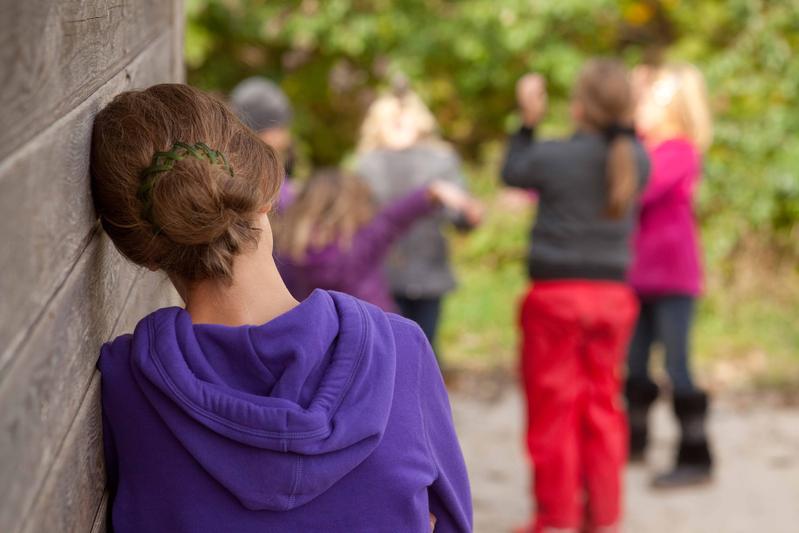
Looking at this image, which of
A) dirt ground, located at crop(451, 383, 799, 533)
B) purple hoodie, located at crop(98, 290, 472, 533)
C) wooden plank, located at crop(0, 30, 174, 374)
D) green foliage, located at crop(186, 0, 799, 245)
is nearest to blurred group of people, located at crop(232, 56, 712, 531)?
dirt ground, located at crop(451, 383, 799, 533)

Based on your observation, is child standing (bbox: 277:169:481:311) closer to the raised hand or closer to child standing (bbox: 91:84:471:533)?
the raised hand

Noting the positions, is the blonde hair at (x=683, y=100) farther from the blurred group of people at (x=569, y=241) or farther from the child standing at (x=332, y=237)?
the child standing at (x=332, y=237)

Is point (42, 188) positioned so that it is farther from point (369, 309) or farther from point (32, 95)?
point (369, 309)

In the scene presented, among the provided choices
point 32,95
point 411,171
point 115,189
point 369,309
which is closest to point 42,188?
point 32,95

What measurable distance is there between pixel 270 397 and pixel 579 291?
2.95m

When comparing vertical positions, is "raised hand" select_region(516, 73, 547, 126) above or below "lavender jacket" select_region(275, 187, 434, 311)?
above

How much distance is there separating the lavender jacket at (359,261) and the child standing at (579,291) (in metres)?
0.52

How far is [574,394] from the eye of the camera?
14.7ft

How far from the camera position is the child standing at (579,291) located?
4352mm

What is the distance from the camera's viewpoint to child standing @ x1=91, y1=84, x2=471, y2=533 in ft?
5.16

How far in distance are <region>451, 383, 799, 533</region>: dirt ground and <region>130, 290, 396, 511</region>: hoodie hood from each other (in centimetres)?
350

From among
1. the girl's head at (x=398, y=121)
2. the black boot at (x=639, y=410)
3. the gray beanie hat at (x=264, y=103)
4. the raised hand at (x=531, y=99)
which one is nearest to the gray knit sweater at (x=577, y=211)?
the raised hand at (x=531, y=99)

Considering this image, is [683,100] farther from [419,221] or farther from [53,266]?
[53,266]

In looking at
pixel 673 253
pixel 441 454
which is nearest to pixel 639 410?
pixel 673 253
